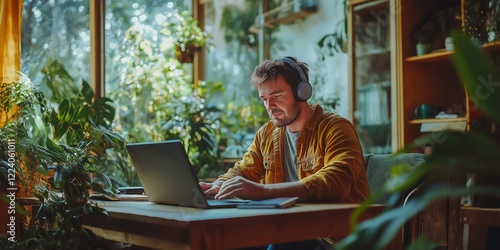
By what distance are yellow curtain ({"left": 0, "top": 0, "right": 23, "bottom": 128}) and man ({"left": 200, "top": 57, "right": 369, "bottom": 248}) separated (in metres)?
1.39

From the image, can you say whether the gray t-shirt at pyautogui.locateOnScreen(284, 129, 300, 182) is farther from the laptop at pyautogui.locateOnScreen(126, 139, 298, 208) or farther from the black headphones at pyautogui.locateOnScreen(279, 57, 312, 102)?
the laptop at pyautogui.locateOnScreen(126, 139, 298, 208)

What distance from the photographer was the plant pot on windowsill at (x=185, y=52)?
4625 millimetres

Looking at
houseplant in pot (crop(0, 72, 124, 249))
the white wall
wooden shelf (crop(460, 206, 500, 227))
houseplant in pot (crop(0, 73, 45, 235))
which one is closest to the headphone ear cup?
houseplant in pot (crop(0, 72, 124, 249))

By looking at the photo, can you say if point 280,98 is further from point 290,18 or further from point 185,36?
point 290,18

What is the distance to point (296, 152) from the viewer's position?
8.11ft

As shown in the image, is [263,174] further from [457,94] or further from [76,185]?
[457,94]

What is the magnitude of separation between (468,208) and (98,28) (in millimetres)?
2586

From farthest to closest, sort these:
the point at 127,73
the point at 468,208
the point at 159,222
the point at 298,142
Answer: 1. the point at 127,73
2. the point at 468,208
3. the point at 298,142
4. the point at 159,222

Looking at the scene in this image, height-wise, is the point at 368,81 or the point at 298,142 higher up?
the point at 368,81

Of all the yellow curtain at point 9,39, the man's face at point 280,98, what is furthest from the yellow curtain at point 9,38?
the man's face at point 280,98

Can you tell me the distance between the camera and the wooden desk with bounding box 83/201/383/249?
1.58m

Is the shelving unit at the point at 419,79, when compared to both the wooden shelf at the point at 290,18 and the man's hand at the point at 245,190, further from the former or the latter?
the man's hand at the point at 245,190

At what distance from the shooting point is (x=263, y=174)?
104 inches

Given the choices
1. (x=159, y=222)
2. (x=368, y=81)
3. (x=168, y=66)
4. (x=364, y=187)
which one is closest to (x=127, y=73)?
(x=168, y=66)
